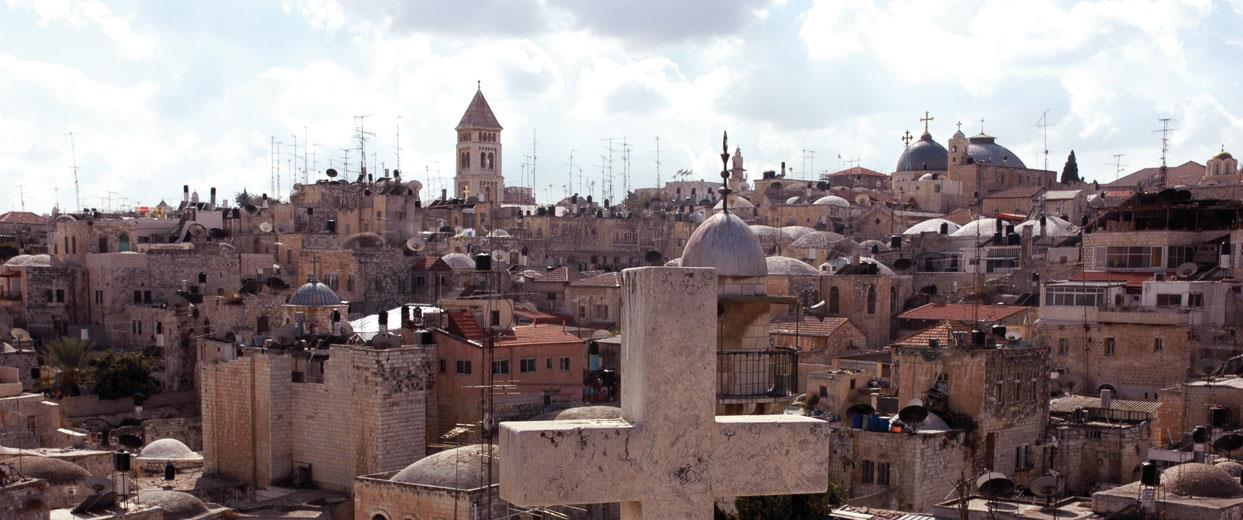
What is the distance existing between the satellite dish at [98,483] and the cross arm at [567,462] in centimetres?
1640

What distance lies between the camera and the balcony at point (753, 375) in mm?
12305

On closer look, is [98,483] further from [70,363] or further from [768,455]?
[768,455]

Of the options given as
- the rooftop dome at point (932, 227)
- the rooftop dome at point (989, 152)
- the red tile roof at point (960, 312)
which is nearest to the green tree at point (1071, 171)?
the rooftop dome at point (989, 152)

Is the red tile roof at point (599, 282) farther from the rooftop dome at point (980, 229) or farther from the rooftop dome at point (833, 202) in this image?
the rooftop dome at point (833, 202)

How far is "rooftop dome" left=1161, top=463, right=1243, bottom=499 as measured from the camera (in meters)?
15.2

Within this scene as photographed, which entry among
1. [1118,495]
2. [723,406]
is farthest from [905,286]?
[723,406]

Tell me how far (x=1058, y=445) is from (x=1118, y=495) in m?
5.76

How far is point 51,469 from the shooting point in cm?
1995

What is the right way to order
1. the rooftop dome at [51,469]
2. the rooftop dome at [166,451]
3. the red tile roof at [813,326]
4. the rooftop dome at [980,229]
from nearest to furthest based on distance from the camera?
the rooftop dome at [51,469] → the rooftop dome at [166,451] → the red tile roof at [813,326] → the rooftop dome at [980,229]

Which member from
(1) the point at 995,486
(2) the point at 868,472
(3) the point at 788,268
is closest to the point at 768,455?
(1) the point at 995,486

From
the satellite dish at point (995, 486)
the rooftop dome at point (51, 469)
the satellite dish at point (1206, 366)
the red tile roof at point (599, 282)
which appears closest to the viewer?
the satellite dish at point (995, 486)

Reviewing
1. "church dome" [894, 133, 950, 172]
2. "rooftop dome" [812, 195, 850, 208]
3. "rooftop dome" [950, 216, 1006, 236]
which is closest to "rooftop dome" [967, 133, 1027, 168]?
"church dome" [894, 133, 950, 172]

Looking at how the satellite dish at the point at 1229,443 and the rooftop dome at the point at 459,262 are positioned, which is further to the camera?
the rooftop dome at the point at 459,262

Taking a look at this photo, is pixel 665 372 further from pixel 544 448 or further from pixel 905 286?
pixel 905 286
